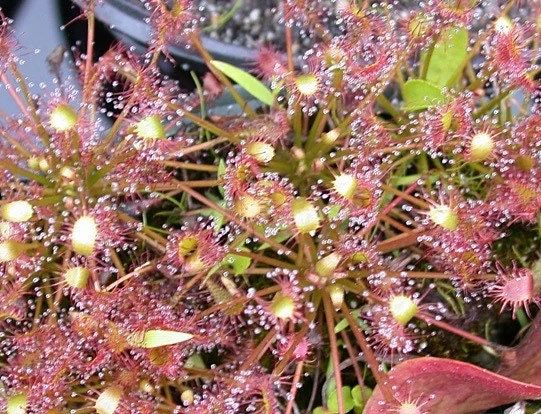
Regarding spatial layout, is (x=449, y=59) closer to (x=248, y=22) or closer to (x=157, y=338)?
(x=248, y=22)

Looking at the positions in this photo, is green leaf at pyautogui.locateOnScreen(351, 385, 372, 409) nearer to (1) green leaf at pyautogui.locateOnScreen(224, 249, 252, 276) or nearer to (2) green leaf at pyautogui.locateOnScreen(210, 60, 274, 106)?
(1) green leaf at pyautogui.locateOnScreen(224, 249, 252, 276)

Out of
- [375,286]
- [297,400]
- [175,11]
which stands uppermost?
[175,11]

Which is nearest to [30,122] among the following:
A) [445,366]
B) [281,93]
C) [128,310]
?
[128,310]

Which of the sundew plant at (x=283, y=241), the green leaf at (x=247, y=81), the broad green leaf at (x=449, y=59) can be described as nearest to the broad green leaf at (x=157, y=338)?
the sundew plant at (x=283, y=241)

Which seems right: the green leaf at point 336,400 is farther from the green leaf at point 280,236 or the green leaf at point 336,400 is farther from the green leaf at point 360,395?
the green leaf at point 280,236

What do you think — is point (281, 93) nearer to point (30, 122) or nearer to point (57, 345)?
point (30, 122)

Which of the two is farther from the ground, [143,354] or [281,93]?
[281,93]

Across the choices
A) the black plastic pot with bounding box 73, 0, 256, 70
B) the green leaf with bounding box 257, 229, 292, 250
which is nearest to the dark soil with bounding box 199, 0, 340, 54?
the black plastic pot with bounding box 73, 0, 256, 70
